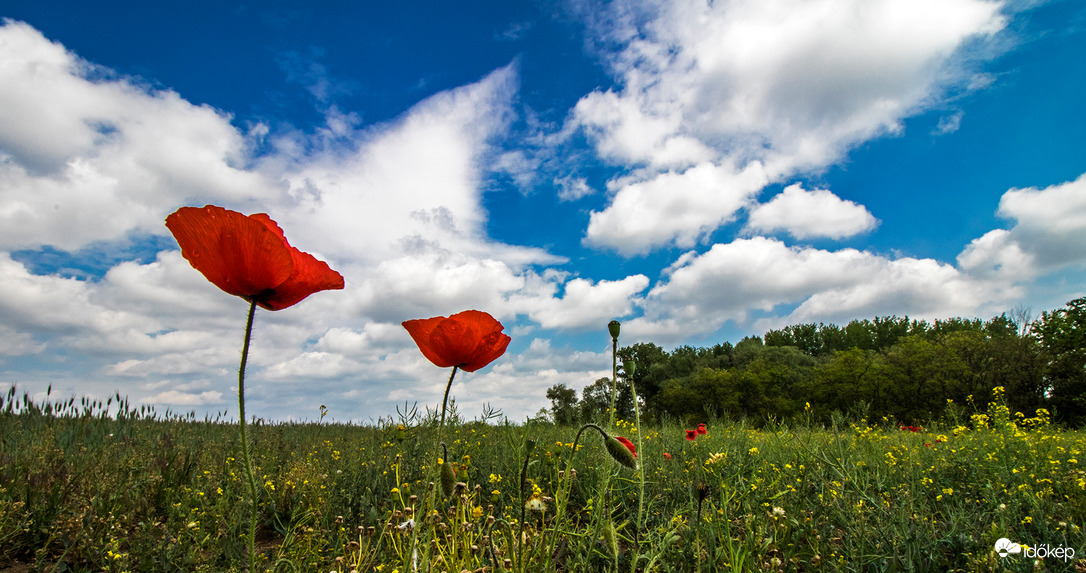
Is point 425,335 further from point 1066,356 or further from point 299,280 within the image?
point 1066,356

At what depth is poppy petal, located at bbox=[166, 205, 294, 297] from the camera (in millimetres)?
1129

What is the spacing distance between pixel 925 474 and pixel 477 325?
4.91m

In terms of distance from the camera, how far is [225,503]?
3.07 m

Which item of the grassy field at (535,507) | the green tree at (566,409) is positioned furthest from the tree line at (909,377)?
the grassy field at (535,507)

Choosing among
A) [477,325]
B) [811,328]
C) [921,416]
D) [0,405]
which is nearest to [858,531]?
[477,325]

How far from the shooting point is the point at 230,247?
1.13 meters

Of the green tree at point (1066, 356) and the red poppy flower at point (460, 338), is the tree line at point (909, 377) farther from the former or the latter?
the red poppy flower at point (460, 338)

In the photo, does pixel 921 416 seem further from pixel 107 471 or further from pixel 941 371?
pixel 107 471

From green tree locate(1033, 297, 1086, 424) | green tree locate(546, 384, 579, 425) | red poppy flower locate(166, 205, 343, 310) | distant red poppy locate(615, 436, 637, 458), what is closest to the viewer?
red poppy flower locate(166, 205, 343, 310)

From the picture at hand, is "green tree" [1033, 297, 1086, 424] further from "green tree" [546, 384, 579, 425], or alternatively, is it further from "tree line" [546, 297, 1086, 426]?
"green tree" [546, 384, 579, 425]

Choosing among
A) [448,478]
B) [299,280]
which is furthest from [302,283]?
[448,478]

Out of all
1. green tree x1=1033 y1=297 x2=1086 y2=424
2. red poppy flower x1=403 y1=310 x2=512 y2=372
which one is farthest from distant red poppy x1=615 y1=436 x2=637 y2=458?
green tree x1=1033 y1=297 x2=1086 y2=424

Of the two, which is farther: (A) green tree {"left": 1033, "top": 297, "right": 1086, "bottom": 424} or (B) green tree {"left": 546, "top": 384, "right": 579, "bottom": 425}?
(A) green tree {"left": 1033, "top": 297, "right": 1086, "bottom": 424}

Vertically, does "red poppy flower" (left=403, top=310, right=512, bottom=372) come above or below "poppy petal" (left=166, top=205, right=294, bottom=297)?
below
